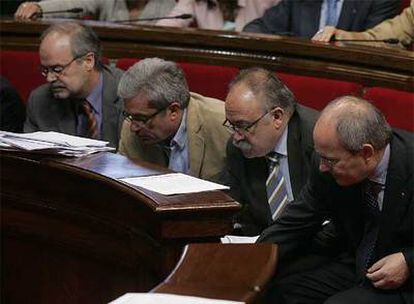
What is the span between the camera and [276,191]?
1994 mm

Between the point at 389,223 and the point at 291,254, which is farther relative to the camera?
the point at 291,254

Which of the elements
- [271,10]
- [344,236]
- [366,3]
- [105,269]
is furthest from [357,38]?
[105,269]

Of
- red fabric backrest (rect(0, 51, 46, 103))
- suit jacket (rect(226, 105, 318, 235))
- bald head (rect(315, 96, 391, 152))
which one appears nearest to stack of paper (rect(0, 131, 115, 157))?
suit jacket (rect(226, 105, 318, 235))

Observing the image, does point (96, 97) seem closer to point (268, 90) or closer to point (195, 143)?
point (195, 143)

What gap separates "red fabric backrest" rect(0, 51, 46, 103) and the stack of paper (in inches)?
36.9

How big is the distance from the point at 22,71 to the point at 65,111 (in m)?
0.49

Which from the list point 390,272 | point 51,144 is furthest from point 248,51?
point 390,272

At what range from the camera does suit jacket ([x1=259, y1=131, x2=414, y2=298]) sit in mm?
1680

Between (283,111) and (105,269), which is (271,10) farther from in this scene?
(105,269)

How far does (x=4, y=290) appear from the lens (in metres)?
2.03

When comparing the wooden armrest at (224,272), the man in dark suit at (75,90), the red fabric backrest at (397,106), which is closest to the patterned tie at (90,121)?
the man in dark suit at (75,90)

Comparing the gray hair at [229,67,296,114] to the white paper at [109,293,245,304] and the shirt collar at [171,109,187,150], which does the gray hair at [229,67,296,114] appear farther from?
the white paper at [109,293,245,304]

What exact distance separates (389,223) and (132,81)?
710 mm

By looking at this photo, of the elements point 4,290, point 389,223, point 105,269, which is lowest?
point 4,290
